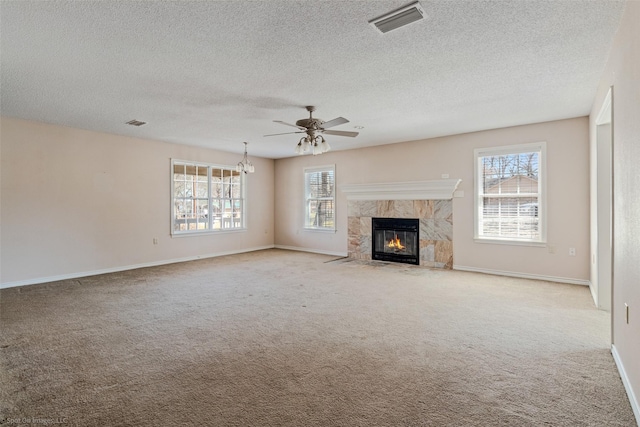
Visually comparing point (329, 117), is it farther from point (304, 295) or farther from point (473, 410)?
point (473, 410)

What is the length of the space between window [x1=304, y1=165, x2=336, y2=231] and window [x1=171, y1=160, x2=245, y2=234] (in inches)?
66.2

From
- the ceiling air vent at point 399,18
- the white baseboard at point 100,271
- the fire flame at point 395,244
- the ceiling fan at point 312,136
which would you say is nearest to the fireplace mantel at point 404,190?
the fire flame at point 395,244

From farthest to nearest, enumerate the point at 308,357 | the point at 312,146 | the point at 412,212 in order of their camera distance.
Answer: the point at 412,212 < the point at 312,146 < the point at 308,357

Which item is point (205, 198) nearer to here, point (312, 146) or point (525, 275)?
point (312, 146)

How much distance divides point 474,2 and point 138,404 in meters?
3.30

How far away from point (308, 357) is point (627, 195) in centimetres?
248

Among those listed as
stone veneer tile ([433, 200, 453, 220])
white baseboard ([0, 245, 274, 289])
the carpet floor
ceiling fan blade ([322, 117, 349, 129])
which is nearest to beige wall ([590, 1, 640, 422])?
the carpet floor

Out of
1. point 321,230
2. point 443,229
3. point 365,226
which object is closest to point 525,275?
point 443,229

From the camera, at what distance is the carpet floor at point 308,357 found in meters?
1.90

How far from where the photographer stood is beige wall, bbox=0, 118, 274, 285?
16.1 feet

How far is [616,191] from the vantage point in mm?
2490

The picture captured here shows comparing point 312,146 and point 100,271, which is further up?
point 312,146

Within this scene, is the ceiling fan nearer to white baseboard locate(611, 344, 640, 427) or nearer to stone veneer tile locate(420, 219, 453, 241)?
stone veneer tile locate(420, 219, 453, 241)

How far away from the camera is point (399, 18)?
229 centimetres
